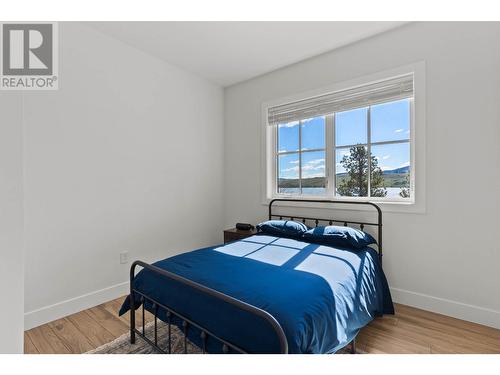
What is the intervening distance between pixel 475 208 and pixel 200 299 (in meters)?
2.19

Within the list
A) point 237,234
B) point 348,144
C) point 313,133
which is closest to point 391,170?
point 348,144

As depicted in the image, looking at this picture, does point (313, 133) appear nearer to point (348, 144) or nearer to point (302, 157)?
point (302, 157)

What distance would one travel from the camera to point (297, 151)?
3.28 metres

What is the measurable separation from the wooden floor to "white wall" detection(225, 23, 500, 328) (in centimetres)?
18

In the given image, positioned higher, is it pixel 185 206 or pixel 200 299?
pixel 185 206

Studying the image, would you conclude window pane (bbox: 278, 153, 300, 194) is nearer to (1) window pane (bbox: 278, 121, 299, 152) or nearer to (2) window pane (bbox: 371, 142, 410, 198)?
(1) window pane (bbox: 278, 121, 299, 152)

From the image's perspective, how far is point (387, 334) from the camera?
1.97m

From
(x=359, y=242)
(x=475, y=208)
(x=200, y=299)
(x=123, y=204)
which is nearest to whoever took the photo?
(x=200, y=299)

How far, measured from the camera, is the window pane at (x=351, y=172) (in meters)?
2.79

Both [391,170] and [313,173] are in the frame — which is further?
[313,173]

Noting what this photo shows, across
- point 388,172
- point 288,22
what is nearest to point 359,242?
point 388,172

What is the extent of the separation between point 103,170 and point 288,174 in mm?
2047

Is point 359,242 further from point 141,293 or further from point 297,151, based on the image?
point 141,293

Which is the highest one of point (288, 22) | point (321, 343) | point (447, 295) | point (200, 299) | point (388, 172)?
point (288, 22)
